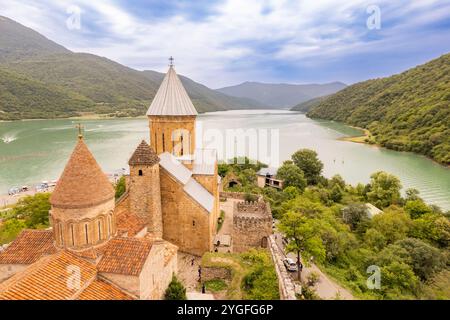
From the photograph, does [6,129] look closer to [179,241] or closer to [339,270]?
[179,241]

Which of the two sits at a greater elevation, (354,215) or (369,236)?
(354,215)

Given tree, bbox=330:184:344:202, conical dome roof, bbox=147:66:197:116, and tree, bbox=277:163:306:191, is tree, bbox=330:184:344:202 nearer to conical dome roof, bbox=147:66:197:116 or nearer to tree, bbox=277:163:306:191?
tree, bbox=277:163:306:191

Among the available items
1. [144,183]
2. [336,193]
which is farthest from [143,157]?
[336,193]

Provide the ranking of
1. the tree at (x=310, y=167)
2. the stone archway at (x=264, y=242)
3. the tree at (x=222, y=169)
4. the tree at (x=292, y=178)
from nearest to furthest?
the stone archway at (x=264, y=242) < the tree at (x=292, y=178) < the tree at (x=222, y=169) < the tree at (x=310, y=167)

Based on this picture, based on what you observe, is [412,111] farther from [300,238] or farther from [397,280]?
[300,238]

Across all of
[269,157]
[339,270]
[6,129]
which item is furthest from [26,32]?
[339,270]

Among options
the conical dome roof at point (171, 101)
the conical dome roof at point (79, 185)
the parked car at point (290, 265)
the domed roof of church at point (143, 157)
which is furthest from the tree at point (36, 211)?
the parked car at point (290, 265)

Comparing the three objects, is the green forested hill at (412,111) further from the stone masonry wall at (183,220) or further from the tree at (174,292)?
the tree at (174,292)

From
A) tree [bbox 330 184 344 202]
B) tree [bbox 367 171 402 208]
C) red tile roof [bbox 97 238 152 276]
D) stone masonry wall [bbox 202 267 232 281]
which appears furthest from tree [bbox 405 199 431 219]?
red tile roof [bbox 97 238 152 276]
